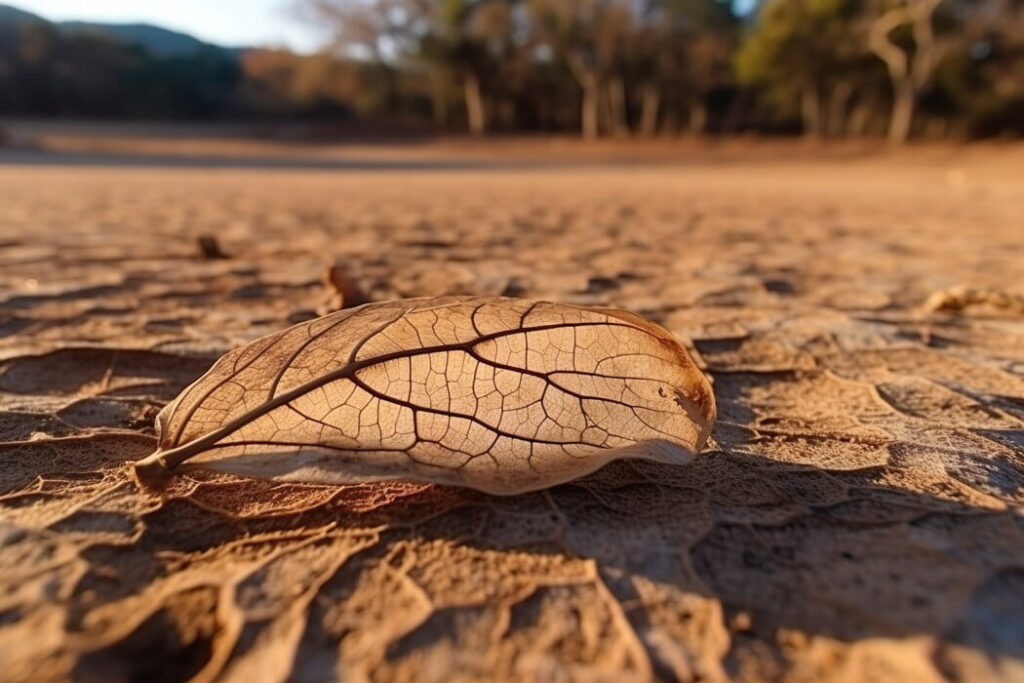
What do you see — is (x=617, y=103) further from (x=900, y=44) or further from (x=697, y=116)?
(x=900, y=44)

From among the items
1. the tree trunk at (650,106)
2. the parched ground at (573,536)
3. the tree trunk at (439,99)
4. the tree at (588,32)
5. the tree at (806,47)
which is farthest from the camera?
the tree trunk at (439,99)

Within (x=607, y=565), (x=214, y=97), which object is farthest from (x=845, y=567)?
(x=214, y=97)

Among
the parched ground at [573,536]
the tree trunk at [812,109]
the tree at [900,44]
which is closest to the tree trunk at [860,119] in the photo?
the tree trunk at [812,109]

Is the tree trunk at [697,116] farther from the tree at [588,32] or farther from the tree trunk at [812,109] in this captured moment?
the tree at [588,32]

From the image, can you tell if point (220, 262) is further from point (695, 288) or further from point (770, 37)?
point (770, 37)

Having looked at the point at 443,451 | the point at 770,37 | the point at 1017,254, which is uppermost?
the point at 770,37

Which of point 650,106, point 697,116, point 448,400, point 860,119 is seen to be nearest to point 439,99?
point 650,106
